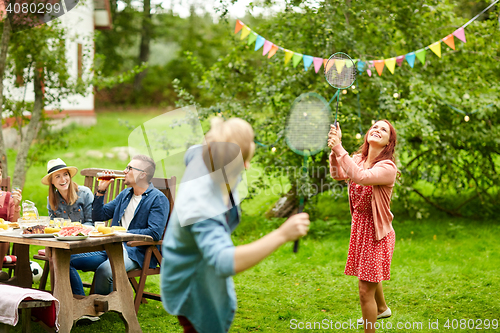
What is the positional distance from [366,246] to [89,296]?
1.96m

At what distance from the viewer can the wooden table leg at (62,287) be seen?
3.28 meters

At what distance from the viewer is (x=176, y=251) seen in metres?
1.90

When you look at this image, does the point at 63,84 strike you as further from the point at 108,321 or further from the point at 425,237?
the point at 425,237

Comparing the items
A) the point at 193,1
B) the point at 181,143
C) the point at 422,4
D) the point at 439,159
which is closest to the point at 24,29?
the point at 181,143

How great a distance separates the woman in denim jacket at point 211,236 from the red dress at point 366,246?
5.21 feet

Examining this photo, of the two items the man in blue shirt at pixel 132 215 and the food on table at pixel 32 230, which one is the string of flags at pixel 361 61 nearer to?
the man in blue shirt at pixel 132 215

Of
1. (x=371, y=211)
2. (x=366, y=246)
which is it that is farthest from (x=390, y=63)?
(x=366, y=246)

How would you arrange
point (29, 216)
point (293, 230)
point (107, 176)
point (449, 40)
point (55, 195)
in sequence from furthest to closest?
point (449, 40) → point (55, 195) → point (107, 176) → point (29, 216) → point (293, 230)

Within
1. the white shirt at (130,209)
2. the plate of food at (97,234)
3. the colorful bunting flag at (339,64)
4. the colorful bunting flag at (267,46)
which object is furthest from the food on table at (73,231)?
the colorful bunting flag at (267,46)

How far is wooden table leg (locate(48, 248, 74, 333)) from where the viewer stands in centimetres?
328

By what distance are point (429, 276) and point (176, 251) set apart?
13.1 ft

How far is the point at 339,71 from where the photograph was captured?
4.05 meters

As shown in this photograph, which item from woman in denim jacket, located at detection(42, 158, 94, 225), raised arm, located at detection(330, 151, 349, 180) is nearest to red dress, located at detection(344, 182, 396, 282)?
raised arm, located at detection(330, 151, 349, 180)

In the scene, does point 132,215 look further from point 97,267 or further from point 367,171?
point 367,171
